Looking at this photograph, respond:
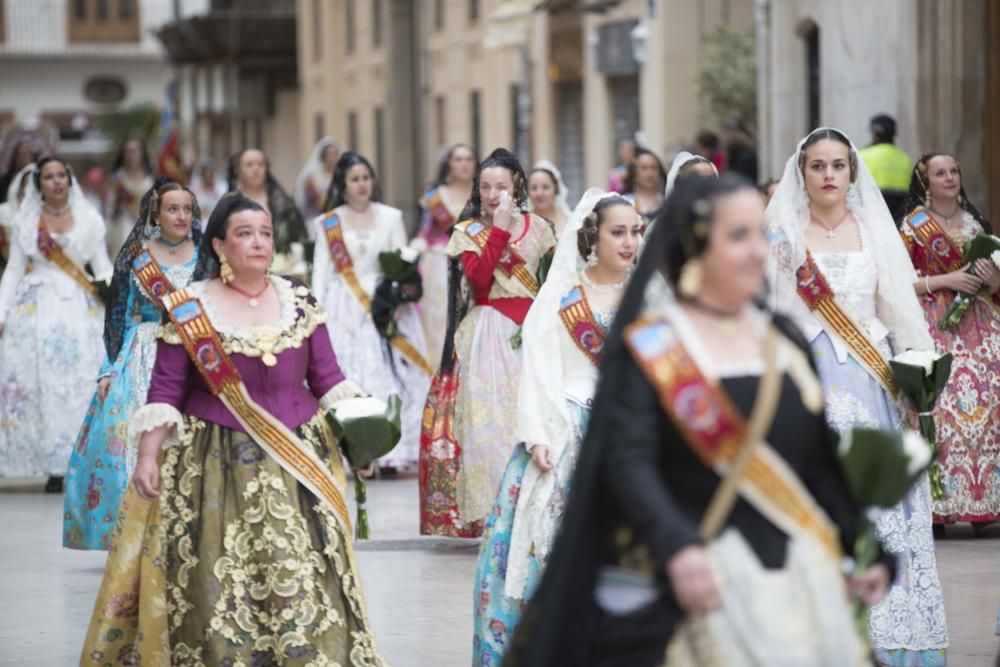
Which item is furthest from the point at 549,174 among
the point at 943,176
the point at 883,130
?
the point at 943,176

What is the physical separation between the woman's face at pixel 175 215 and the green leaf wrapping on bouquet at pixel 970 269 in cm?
377

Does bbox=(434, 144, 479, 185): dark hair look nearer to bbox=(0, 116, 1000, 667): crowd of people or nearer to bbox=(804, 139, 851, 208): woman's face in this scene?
bbox=(0, 116, 1000, 667): crowd of people

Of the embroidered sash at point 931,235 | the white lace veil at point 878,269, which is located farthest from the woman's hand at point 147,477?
the embroidered sash at point 931,235

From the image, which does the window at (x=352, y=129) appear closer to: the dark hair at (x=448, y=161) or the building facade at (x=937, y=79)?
the building facade at (x=937, y=79)

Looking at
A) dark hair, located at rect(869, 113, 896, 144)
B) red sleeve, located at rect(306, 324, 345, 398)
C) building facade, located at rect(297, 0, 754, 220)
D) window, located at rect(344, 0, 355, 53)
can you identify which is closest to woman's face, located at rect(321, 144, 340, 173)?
building facade, located at rect(297, 0, 754, 220)

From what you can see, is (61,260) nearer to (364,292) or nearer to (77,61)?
(364,292)

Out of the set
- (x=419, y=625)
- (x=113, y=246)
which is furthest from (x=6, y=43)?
(x=419, y=625)

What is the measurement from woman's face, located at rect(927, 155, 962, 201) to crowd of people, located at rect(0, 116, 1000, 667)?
0.06ft

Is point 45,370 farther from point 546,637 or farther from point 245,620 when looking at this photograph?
point 546,637

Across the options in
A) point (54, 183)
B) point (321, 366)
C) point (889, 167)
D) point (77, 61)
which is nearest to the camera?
point (321, 366)

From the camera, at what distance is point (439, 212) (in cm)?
1462

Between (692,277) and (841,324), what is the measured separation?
3.29 m

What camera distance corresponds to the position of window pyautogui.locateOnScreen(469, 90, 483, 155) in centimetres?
3350

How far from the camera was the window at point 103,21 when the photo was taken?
68.9m
